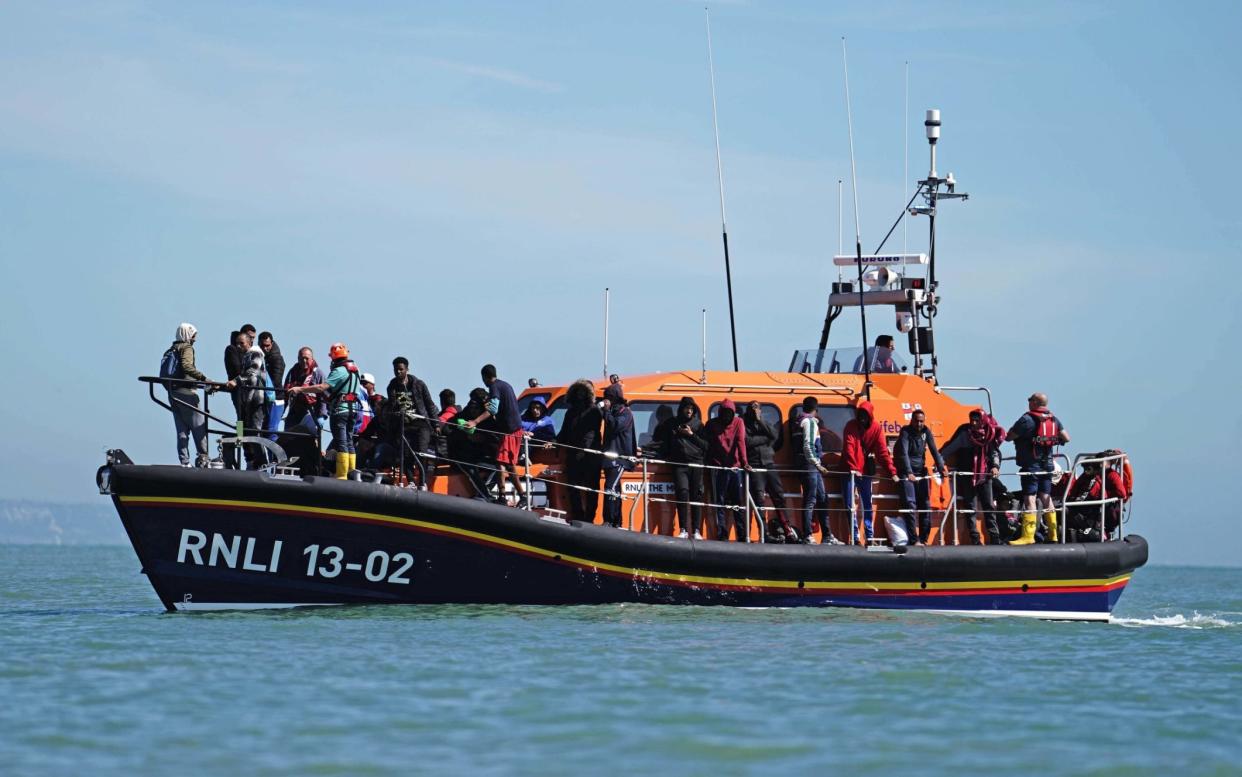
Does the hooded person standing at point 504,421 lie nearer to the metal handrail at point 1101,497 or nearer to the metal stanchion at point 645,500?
the metal stanchion at point 645,500

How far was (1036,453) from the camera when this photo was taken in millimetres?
14523

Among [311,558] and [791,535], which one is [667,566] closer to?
[791,535]

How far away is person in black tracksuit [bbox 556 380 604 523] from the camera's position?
1290 centimetres

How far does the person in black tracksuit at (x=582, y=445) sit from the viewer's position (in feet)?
42.3

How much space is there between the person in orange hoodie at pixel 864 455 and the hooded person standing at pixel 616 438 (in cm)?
194

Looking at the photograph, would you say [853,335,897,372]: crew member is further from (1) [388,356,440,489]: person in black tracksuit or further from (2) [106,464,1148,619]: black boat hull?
(1) [388,356,440,489]: person in black tracksuit

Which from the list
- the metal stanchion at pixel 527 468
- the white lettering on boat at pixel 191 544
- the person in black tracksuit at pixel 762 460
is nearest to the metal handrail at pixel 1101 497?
the person in black tracksuit at pixel 762 460

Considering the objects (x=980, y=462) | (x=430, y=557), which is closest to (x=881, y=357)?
(x=980, y=462)

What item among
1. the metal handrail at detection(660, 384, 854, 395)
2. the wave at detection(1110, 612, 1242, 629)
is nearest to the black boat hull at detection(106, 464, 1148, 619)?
the metal handrail at detection(660, 384, 854, 395)

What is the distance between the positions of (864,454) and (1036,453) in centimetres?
175

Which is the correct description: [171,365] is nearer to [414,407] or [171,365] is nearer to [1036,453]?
[414,407]

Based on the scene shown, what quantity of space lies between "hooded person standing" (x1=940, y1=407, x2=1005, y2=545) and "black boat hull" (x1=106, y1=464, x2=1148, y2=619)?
0.68 m

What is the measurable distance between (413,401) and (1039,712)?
5714mm

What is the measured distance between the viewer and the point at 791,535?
13523 millimetres
